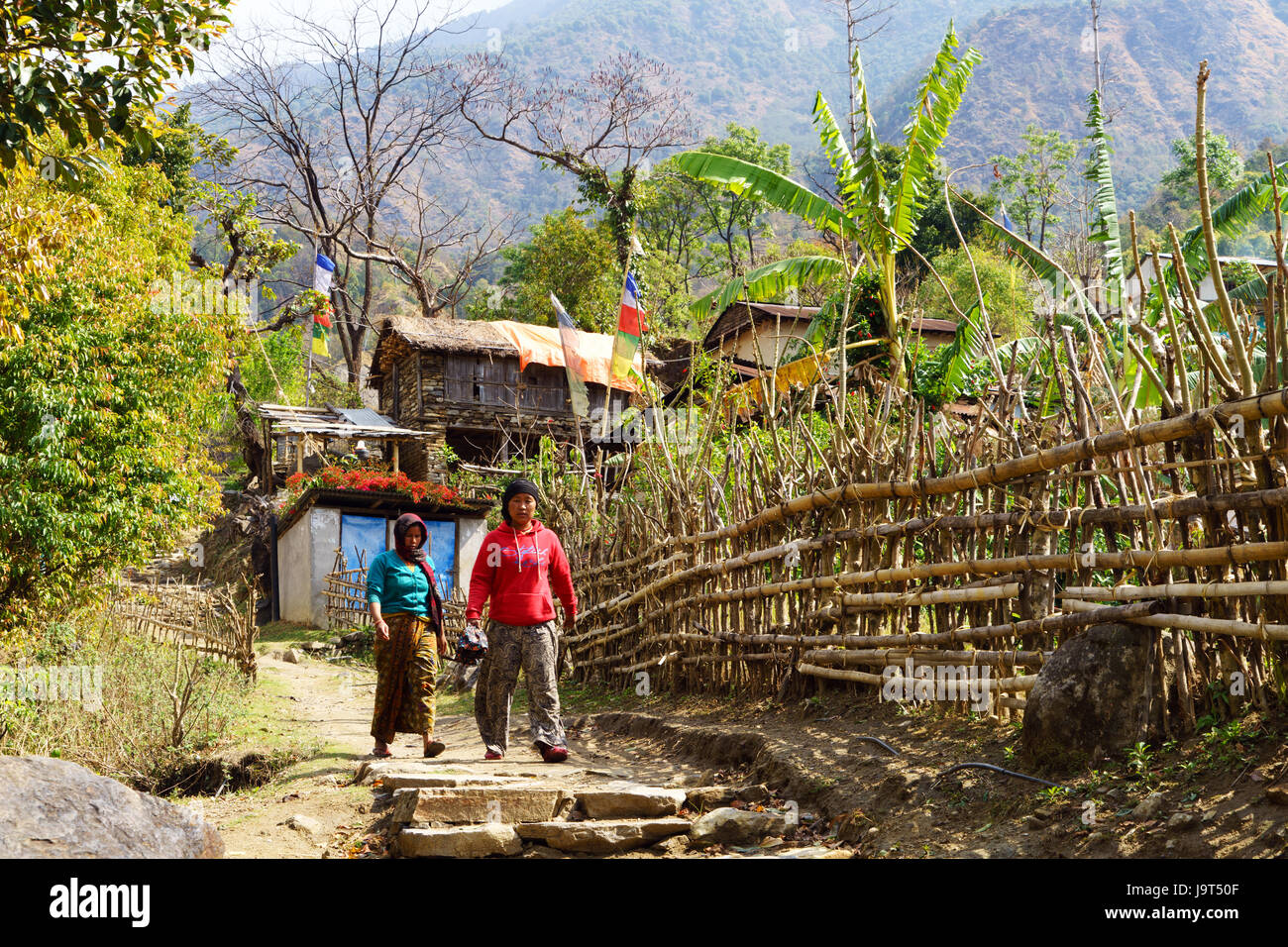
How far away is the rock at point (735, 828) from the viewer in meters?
3.92

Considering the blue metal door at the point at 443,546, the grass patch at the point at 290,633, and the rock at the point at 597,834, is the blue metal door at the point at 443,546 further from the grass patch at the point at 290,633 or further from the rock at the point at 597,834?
the rock at the point at 597,834

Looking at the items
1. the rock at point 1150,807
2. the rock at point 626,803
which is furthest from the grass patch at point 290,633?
the rock at point 1150,807

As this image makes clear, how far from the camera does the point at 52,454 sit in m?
8.41

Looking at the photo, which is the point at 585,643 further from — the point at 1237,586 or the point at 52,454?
the point at 1237,586

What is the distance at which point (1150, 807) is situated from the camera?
306 cm

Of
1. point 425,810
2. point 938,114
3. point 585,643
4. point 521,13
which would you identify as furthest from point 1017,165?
point 521,13

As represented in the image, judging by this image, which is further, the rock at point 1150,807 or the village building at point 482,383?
the village building at point 482,383

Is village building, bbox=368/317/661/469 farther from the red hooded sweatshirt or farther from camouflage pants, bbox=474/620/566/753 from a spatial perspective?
camouflage pants, bbox=474/620/566/753

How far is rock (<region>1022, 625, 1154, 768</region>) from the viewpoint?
11.3 ft

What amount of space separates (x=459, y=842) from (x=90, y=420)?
6.80 m

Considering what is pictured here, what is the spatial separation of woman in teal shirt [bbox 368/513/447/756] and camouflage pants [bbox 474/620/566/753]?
402 mm

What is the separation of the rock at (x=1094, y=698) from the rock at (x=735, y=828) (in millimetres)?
1017

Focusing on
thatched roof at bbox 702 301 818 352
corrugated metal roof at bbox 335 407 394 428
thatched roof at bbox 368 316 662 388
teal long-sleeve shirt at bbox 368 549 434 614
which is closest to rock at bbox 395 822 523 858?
teal long-sleeve shirt at bbox 368 549 434 614

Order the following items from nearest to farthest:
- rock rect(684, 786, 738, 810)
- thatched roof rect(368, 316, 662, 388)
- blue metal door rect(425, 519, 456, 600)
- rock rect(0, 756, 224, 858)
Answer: rock rect(0, 756, 224, 858) < rock rect(684, 786, 738, 810) < blue metal door rect(425, 519, 456, 600) < thatched roof rect(368, 316, 662, 388)
